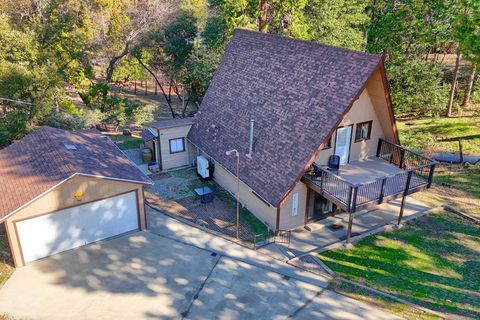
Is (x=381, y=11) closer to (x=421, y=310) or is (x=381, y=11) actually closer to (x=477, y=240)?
(x=477, y=240)

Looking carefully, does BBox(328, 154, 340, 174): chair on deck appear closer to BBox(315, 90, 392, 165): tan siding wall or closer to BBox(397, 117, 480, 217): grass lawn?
BBox(315, 90, 392, 165): tan siding wall

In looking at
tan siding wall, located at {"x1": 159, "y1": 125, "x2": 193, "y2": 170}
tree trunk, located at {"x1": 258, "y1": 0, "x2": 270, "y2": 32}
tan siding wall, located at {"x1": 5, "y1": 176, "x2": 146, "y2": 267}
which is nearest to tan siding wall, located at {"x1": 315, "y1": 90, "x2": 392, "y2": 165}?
tan siding wall, located at {"x1": 5, "y1": 176, "x2": 146, "y2": 267}

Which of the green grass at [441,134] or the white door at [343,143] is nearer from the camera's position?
the white door at [343,143]

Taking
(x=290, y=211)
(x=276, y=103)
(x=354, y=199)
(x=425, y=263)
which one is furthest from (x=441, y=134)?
(x=290, y=211)

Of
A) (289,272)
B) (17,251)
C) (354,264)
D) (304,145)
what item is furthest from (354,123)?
(17,251)

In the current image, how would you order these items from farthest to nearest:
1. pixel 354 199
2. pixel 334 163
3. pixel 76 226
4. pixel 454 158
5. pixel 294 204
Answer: pixel 454 158, pixel 334 163, pixel 294 204, pixel 76 226, pixel 354 199

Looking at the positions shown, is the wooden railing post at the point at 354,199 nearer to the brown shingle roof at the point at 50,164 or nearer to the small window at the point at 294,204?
the small window at the point at 294,204

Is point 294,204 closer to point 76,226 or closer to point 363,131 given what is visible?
point 363,131

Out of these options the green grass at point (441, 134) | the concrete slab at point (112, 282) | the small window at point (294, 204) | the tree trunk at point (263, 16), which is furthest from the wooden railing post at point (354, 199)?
the tree trunk at point (263, 16)
